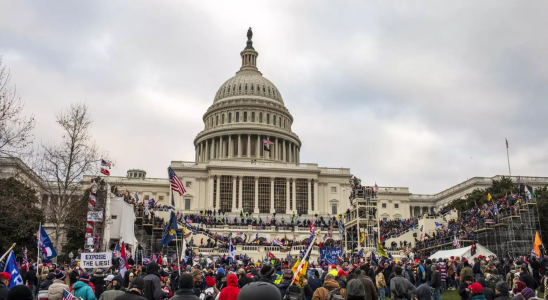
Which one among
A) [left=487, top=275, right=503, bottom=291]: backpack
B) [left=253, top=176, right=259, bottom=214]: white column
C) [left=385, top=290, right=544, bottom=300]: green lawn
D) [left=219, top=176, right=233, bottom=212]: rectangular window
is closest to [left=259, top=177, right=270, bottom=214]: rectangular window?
[left=253, top=176, right=259, bottom=214]: white column

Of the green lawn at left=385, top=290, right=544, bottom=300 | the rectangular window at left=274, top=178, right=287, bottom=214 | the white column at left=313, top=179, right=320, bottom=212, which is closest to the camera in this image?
the green lawn at left=385, top=290, right=544, bottom=300

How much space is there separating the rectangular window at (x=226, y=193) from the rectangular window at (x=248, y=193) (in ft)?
7.40

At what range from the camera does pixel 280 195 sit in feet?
283

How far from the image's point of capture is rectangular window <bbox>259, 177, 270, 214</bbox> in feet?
277

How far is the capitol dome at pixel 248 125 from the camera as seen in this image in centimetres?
10138

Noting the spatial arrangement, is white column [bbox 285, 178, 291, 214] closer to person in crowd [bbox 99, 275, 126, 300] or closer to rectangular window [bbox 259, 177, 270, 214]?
rectangular window [bbox 259, 177, 270, 214]

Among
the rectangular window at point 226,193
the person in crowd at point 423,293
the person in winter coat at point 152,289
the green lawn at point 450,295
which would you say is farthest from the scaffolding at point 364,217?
the rectangular window at point 226,193

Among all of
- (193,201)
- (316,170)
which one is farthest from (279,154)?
(193,201)

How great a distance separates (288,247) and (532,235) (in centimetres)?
2315

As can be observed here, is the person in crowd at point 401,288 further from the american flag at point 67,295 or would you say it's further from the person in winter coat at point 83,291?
the american flag at point 67,295

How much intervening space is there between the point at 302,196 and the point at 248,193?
959 cm

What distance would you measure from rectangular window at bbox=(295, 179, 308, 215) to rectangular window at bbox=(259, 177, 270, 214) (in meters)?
5.20

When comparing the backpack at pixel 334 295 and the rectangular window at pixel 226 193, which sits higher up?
the rectangular window at pixel 226 193

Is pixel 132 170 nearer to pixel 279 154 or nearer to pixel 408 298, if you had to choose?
pixel 279 154
